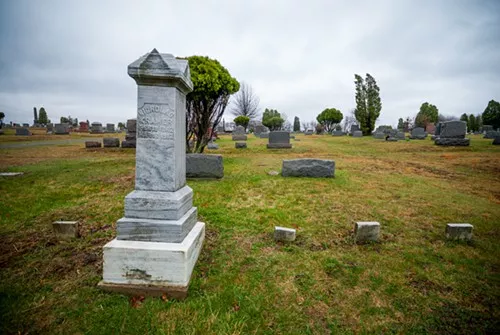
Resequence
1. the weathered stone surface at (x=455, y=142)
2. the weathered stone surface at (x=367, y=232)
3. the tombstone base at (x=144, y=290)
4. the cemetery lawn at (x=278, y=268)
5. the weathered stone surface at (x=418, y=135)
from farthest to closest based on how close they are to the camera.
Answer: the weathered stone surface at (x=418, y=135) → the weathered stone surface at (x=455, y=142) → the weathered stone surface at (x=367, y=232) → the tombstone base at (x=144, y=290) → the cemetery lawn at (x=278, y=268)

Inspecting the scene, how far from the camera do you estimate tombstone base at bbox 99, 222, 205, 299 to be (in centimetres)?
242

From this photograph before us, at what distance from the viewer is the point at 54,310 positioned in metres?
2.18

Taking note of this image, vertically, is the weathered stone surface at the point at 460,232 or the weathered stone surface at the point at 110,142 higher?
the weathered stone surface at the point at 110,142

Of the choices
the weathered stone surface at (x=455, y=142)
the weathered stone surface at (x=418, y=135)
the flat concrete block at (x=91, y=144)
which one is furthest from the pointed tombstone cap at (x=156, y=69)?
the weathered stone surface at (x=418, y=135)

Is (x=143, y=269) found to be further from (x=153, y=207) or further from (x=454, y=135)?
(x=454, y=135)

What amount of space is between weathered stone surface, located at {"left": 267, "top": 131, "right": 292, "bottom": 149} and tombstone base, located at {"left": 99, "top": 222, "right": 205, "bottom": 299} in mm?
12843

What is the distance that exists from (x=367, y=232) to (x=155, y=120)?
3.19 m

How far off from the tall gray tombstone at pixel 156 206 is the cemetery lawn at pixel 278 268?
0.18 m

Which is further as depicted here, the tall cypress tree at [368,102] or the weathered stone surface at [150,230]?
the tall cypress tree at [368,102]

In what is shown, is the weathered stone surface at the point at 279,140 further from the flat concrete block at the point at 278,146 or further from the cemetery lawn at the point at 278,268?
the cemetery lawn at the point at 278,268

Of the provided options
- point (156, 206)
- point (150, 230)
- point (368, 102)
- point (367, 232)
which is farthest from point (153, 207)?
point (368, 102)

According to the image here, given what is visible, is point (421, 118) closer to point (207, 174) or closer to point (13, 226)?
point (207, 174)

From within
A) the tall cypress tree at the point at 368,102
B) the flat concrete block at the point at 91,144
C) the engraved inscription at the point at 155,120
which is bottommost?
the flat concrete block at the point at 91,144

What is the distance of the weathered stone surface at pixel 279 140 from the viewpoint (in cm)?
1492
